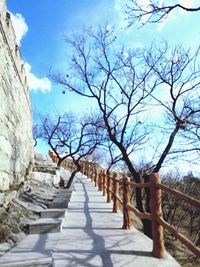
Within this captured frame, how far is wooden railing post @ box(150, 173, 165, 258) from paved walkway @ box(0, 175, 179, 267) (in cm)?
14

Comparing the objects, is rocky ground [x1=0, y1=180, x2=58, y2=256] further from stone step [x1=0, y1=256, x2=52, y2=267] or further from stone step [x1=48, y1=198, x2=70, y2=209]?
stone step [x1=0, y1=256, x2=52, y2=267]

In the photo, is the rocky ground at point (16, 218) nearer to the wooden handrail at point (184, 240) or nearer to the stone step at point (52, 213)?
the stone step at point (52, 213)

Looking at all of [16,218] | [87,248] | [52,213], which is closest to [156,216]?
[87,248]

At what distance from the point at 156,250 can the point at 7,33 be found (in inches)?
206

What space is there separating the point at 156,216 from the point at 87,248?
1.11 metres

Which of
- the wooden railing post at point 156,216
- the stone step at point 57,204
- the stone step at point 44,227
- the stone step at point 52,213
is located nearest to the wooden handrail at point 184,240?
the wooden railing post at point 156,216

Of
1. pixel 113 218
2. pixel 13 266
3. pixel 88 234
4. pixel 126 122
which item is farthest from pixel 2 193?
pixel 126 122

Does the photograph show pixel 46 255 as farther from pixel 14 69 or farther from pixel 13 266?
pixel 14 69

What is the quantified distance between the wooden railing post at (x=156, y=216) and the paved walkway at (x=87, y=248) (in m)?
0.14

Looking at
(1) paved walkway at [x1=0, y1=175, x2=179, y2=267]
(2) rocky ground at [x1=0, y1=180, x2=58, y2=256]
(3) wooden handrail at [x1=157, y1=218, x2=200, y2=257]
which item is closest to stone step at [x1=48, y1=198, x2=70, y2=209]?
(2) rocky ground at [x1=0, y1=180, x2=58, y2=256]

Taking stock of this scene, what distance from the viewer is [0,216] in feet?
18.7

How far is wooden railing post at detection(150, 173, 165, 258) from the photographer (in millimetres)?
4504

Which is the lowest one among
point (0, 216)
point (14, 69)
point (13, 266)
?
point (13, 266)

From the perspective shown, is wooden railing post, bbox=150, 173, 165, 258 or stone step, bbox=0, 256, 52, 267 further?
wooden railing post, bbox=150, 173, 165, 258
